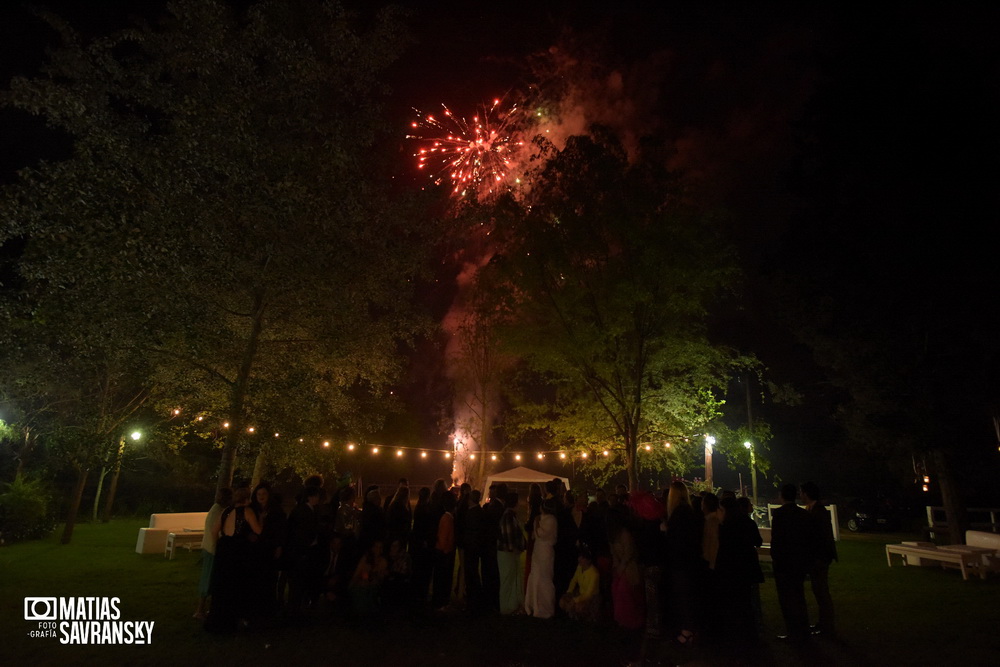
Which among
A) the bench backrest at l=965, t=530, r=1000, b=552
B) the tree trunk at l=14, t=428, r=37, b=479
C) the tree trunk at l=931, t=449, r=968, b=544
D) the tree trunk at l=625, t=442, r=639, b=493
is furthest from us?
the tree trunk at l=14, t=428, r=37, b=479

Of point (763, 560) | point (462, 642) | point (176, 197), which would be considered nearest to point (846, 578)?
point (763, 560)

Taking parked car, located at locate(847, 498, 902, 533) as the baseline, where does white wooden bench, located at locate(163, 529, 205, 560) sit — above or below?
below

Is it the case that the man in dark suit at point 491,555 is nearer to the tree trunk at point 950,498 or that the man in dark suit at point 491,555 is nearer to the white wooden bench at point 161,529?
the white wooden bench at point 161,529

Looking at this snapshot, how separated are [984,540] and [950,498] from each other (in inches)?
185

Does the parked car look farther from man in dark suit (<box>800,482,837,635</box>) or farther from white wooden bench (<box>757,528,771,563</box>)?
man in dark suit (<box>800,482,837,635</box>)

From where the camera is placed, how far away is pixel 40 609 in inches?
316

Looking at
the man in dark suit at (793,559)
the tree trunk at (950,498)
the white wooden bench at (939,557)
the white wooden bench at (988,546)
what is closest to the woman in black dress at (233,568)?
the man in dark suit at (793,559)

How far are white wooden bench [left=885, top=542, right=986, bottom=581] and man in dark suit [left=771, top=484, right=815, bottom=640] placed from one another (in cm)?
639

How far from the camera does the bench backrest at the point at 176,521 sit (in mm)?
14555

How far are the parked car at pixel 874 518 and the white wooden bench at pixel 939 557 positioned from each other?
12.0m

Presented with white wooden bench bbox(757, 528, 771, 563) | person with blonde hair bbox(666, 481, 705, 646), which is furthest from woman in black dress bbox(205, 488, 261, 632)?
white wooden bench bbox(757, 528, 771, 563)

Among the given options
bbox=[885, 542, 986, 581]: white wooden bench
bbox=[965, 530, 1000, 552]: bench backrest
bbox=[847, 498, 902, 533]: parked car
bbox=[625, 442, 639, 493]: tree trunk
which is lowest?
bbox=[885, 542, 986, 581]: white wooden bench

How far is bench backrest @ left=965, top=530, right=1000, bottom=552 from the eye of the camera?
12.0m

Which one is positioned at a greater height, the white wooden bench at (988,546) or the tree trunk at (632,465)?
the tree trunk at (632,465)
